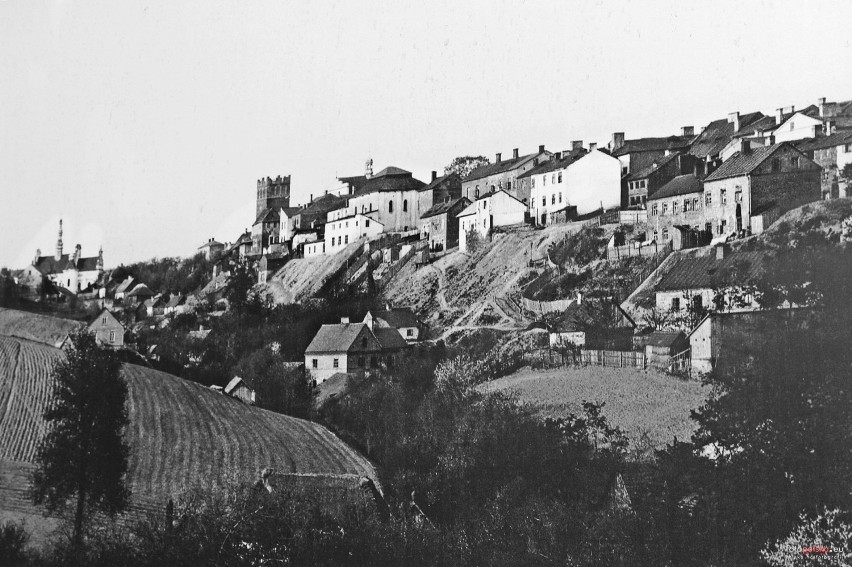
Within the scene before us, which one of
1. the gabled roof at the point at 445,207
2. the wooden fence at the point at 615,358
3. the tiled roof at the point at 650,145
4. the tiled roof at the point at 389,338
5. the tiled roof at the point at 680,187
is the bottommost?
the wooden fence at the point at 615,358

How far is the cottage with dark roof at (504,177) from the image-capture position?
3588 cm

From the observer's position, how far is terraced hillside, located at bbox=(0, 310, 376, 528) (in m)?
13.0

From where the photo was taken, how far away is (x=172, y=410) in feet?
51.3

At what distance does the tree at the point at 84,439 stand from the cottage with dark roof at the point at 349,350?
24.9 feet

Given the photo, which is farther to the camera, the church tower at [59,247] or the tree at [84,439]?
the church tower at [59,247]

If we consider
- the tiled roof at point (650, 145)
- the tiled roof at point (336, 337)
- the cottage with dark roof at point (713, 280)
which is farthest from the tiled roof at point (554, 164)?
the tiled roof at point (336, 337)

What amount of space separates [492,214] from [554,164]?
2.97m

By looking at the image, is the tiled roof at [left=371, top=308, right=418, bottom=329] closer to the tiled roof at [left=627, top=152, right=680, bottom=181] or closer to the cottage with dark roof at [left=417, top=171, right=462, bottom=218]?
the tiled roof at [left=627, top=152, right=680, bottom=181]

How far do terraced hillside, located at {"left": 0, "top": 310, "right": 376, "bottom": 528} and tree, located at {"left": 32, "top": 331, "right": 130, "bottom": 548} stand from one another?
1.21 feet

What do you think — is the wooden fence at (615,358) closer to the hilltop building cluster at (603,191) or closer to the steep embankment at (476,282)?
the steep embankment at (476,282)

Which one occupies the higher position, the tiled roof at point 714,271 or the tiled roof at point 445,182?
the tiled roof at point 445,182

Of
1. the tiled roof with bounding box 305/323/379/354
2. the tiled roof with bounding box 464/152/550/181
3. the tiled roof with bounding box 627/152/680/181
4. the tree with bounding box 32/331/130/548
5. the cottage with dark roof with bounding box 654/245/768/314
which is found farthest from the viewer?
the tiled roof with bounding box 464/152/550/181

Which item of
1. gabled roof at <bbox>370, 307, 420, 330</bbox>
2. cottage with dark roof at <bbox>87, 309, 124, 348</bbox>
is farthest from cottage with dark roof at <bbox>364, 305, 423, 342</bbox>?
cottage with dark roof at <bbox>87, 309, 124, 348</bbox>

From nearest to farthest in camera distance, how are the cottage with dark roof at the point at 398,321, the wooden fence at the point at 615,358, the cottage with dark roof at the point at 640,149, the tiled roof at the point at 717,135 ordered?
1. the wooden fence at the point at 615,358
2. the cottage with dark roof at the point at 398,321
3. the tiled roof at the point at 717,135
4. the cottage with dark roof at the point at 640,149
